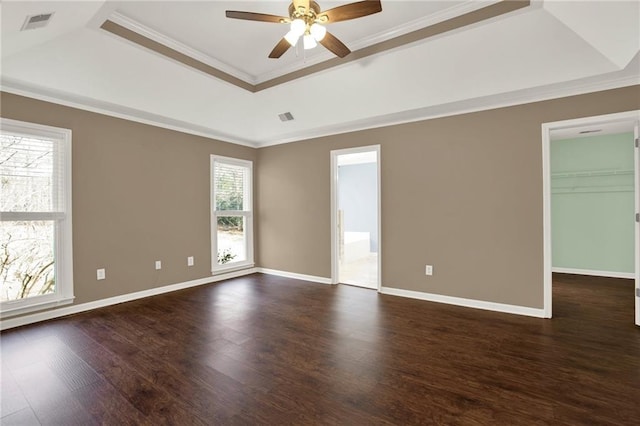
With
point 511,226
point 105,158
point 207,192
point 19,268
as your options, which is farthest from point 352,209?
point 19,268

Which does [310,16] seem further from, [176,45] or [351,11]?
[176,45]

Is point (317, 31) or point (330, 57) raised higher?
point (330, 57)

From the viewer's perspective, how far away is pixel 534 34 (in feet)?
9.05

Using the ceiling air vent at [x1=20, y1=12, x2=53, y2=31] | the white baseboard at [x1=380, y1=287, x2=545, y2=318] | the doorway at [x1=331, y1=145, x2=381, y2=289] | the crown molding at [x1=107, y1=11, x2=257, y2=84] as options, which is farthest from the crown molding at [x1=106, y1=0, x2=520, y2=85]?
the white baseboard at [x1=380, y1=287, x2=545, y2=318]

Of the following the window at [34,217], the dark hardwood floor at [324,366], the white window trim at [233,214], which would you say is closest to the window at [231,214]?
the white window trim at [233,214]

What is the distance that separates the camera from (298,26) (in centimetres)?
221

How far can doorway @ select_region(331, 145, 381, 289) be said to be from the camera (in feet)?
20.0

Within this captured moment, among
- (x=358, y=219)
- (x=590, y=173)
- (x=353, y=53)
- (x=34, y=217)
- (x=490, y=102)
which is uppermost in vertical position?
(x=353, y=53)

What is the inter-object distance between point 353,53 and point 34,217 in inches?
157

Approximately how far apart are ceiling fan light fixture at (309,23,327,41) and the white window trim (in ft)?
11.3

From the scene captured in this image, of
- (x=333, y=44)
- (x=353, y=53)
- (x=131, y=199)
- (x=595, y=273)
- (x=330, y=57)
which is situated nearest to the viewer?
(x=333, y=44)

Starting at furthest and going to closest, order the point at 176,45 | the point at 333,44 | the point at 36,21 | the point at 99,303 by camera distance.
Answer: the point at 99,303 → the point at 176,45 → the point at 333,44 → the point at 36,21

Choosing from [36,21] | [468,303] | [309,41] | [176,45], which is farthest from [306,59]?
[468,303]

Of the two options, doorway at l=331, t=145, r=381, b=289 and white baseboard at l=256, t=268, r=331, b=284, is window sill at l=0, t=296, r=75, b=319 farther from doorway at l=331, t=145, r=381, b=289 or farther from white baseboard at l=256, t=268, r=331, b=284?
doorway at l=331, t=145, r=381, b=289
